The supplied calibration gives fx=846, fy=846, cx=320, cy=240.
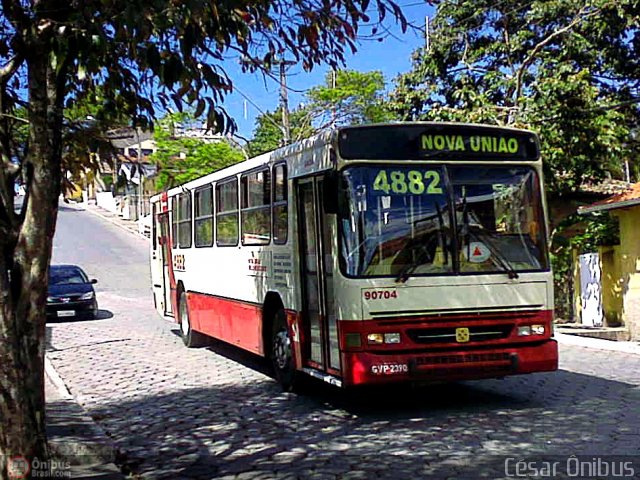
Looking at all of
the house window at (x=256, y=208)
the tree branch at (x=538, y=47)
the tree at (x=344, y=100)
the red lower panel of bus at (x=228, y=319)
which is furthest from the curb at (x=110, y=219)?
the house window at (x=256, y=208)

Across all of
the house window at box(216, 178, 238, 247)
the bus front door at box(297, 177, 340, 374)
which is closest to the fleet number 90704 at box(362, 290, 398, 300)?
the bus front door at box(297, 177, 340, 374)

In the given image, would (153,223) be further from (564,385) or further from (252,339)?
(564,385)

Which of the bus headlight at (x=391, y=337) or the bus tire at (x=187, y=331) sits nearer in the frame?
the bus headlight at (x=391, y=337)

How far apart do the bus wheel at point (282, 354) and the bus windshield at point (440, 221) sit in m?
2.10

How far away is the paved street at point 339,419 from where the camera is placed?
23.2ft

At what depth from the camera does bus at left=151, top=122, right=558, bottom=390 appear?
28.1 ft

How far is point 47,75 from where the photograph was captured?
20.9ft

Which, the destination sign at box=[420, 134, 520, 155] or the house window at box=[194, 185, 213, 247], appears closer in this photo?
the destination sign at box=[420, 134, 520, 155]

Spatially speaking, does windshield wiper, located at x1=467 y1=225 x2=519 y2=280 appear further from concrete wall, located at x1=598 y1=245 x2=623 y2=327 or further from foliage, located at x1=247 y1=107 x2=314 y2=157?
foliage, located at x1=247 y1=107 x2=314 y2=157

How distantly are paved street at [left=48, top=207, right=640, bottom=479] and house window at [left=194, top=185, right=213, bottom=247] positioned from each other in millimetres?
2021

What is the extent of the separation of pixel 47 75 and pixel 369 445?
13.8ft

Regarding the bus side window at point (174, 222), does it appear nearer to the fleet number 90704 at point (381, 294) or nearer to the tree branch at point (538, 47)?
the tree branch at point (538, 47)

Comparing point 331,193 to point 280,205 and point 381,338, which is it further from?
point 280,205

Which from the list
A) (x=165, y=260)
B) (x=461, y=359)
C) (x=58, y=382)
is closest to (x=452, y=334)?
(x=461, y=359)
